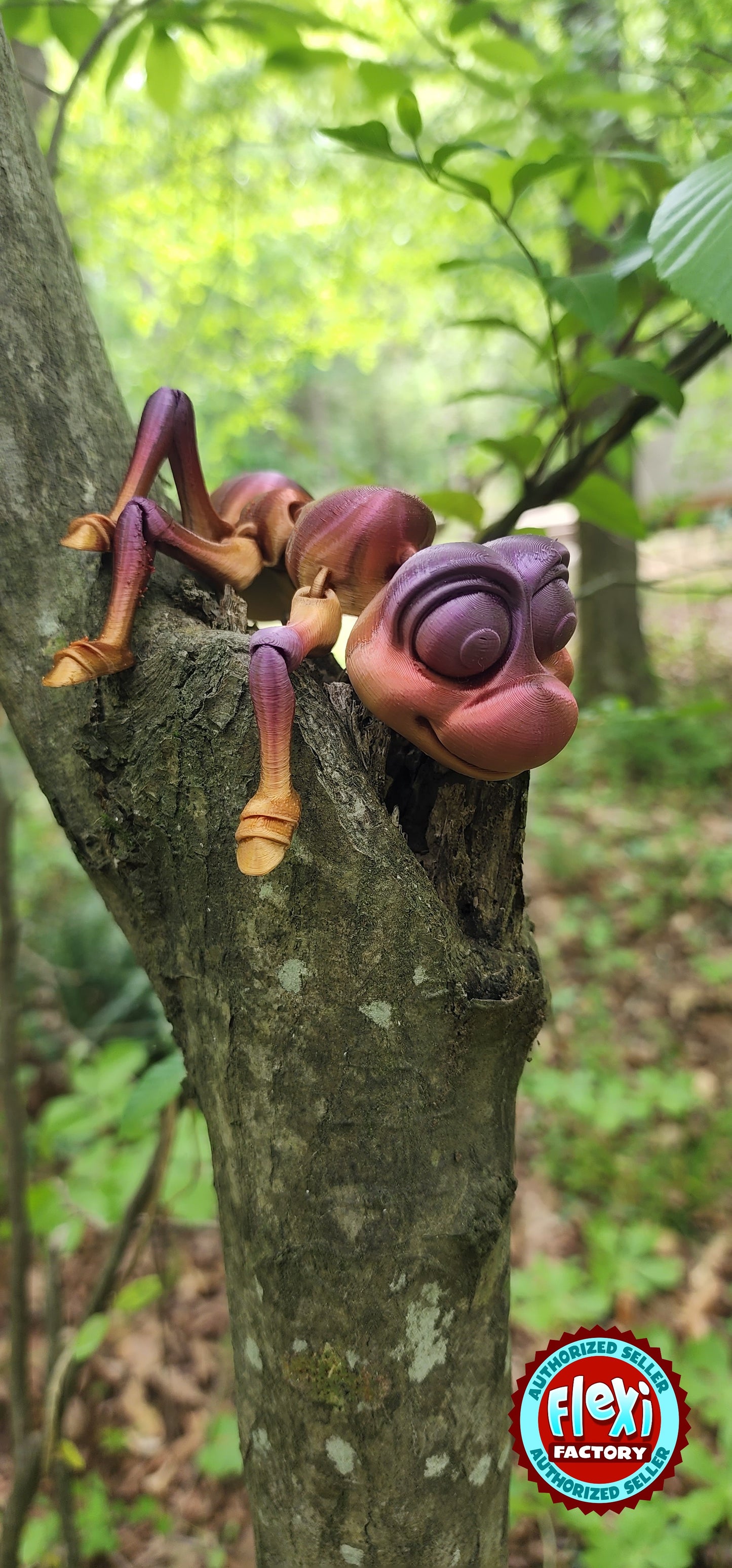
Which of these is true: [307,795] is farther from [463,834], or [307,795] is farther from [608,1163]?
[608,1163]

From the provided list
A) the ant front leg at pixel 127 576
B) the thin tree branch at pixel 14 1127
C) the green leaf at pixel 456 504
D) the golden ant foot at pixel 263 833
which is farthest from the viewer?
the thin tree branch at pixel 14 1127

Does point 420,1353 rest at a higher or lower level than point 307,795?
lower

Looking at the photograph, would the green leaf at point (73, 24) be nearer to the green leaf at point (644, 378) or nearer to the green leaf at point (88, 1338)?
the green leaf at point (644, 378)

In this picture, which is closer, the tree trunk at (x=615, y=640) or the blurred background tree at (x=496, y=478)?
the blurred background tree at (x=496, y=478)

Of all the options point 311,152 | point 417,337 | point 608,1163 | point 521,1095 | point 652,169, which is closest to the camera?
point 652,169

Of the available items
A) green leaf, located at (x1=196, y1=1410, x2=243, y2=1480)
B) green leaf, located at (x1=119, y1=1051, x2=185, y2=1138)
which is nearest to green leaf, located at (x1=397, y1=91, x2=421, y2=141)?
green leaf, located at (x1=119, y1=1051, x2=185, y2=1138)

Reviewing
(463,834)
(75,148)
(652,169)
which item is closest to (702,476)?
(75,148)

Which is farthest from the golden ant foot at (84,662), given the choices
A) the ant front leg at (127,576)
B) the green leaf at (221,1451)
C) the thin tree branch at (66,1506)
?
the green leaf at (221,1451)
